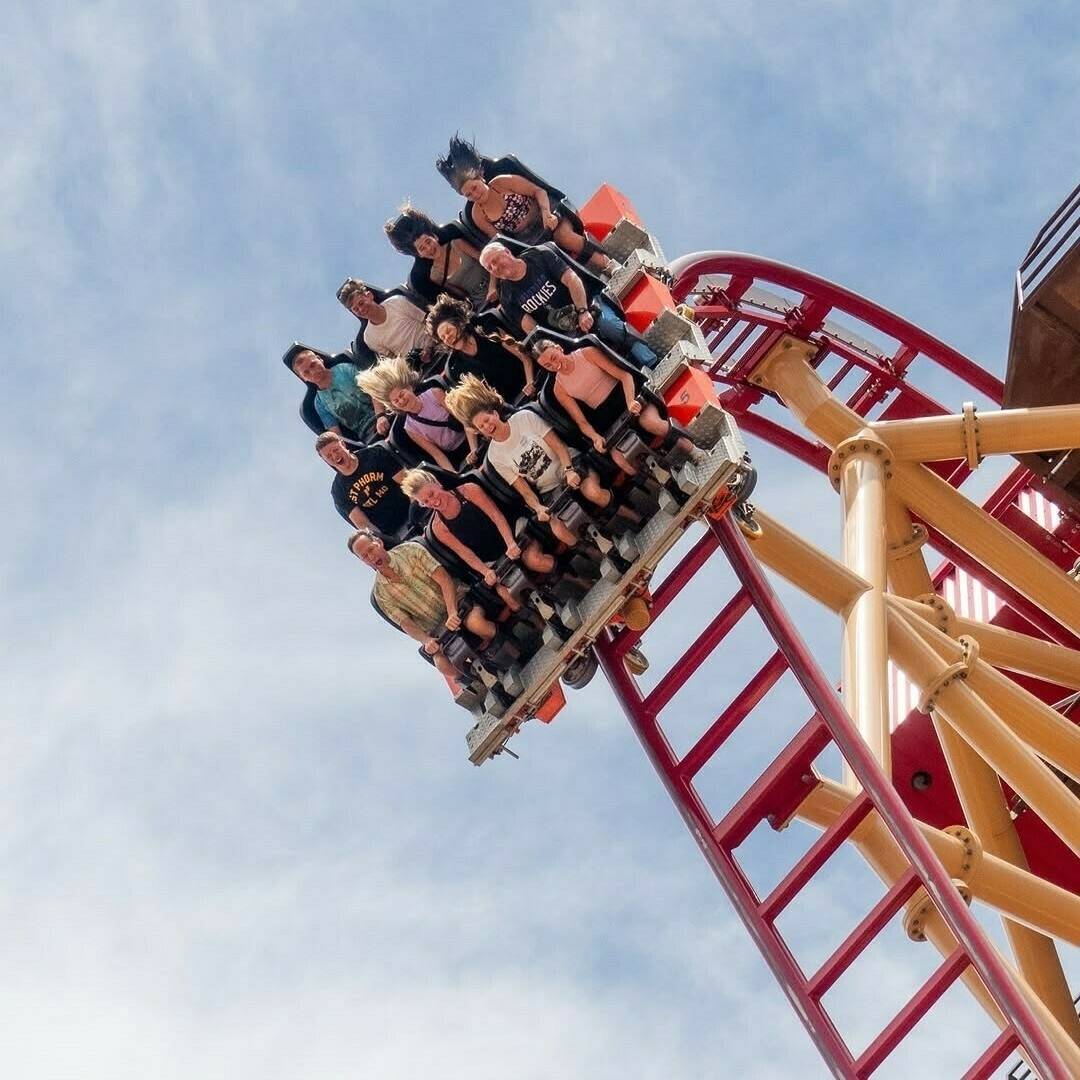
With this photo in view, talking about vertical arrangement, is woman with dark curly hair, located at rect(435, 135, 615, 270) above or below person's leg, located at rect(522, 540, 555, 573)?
above

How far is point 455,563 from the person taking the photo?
9.80 m

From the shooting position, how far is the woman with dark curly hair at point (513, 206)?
34.9 ft

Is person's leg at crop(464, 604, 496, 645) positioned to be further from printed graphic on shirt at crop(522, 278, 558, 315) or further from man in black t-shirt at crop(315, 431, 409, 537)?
printed graphic on shirt at crop(522, 278, 558, 315)

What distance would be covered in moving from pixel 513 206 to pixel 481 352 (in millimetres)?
983

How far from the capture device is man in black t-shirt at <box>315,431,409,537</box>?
34.3 feet

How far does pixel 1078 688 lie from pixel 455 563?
396 cm

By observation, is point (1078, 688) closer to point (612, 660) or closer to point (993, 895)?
point (993, 895)

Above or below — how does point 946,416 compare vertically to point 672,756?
above

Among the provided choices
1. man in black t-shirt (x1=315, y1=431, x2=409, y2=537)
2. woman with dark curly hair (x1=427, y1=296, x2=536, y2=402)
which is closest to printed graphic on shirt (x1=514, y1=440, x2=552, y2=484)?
woman with dark curly hair (x1=427, y1=296, x2=536, y2=402)

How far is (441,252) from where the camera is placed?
1088 centimetres

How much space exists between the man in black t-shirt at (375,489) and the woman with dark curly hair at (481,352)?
1.96ft

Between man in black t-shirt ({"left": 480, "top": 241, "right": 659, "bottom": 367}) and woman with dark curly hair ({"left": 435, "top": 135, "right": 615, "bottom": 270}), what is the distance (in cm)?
76

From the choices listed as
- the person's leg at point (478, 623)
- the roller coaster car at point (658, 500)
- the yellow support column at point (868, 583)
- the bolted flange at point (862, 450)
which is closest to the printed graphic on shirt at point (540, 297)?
the roller coaster car at point (658, 500)

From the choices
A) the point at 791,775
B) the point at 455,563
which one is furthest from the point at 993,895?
the point at 455,563
